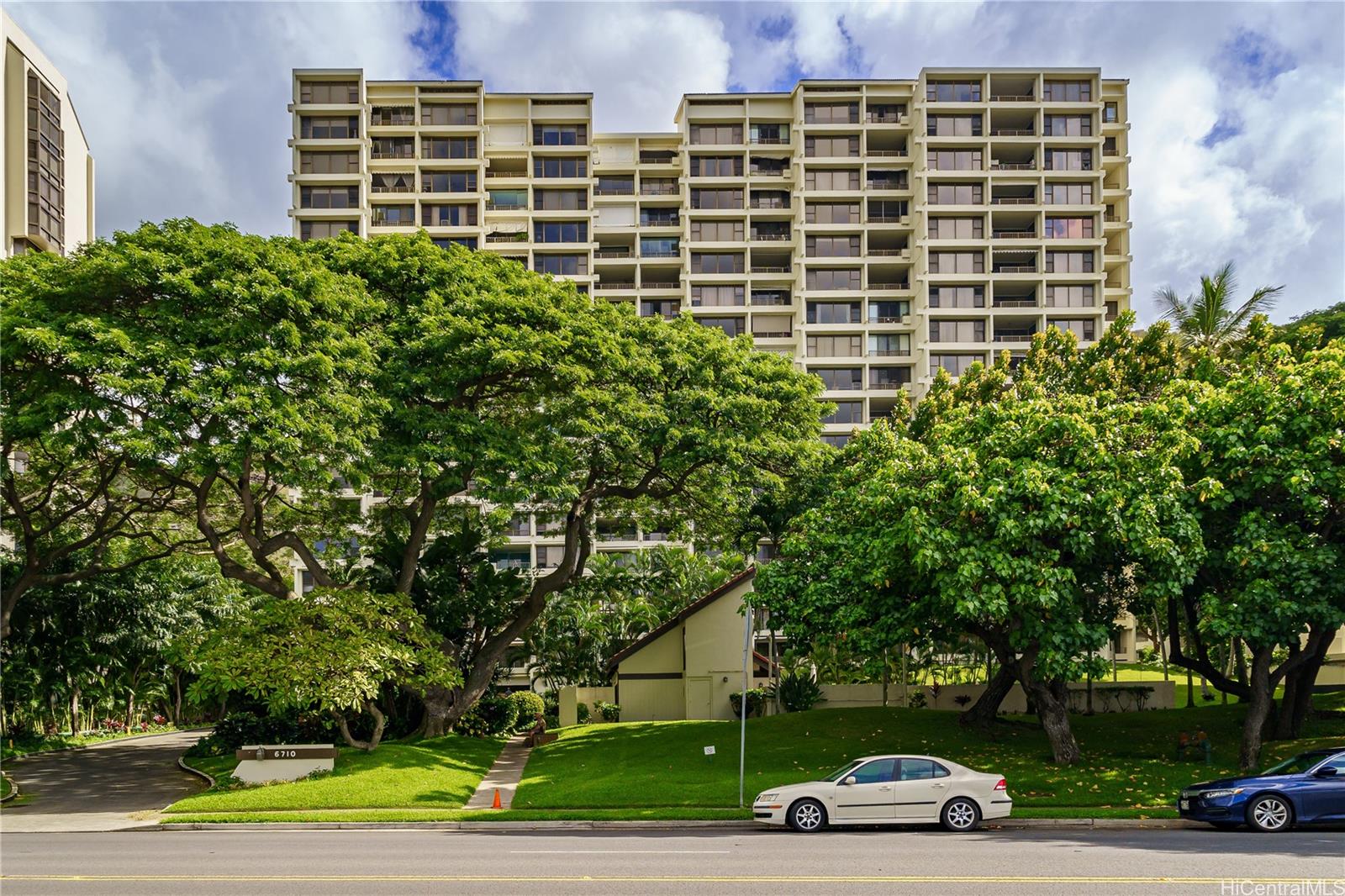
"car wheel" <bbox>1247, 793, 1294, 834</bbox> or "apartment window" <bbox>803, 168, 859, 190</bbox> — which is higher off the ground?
"apartment window" <bbox>803, 168, 859, 190</bbox>

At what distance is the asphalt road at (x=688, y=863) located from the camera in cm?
1357

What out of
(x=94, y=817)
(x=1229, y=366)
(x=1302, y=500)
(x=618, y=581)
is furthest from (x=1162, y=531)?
(x=618, y=581)

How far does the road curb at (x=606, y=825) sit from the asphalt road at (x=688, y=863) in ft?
2.76

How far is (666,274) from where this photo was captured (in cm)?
8388

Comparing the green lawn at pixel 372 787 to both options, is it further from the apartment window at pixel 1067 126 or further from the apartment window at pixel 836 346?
the apartment window at pixel 1067 126

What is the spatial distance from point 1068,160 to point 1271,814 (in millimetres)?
72018

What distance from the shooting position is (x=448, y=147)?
83.2 m

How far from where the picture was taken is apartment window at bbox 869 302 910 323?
82.5 meters

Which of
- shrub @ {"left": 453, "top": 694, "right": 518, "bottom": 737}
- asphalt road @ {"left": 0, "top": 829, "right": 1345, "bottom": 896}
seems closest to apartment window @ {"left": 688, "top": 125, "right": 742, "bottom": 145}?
shrub @ {"left": 453, "top": 694, "right": 518, "bottom": 737}

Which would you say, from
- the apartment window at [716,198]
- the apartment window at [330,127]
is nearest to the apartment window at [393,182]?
the apartment window at [330,127]

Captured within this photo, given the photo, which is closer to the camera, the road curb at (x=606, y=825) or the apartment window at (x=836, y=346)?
the road curb at (x=606, y=825)

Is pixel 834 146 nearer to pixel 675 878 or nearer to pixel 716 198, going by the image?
pixel 716 198

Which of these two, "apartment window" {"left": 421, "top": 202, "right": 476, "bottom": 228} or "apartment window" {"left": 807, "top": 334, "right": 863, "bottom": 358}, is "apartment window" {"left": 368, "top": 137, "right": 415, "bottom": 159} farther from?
"apartment window" {"left": 807, "top": 334, "right": 863, "bottom": 358}

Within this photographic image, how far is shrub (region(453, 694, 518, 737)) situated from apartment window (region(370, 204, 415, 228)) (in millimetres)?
51361
